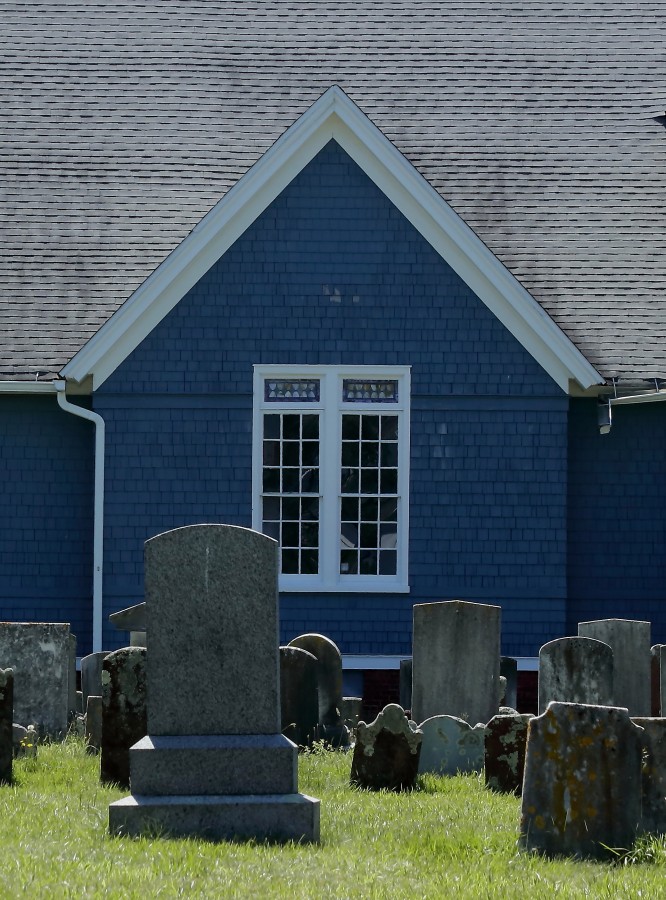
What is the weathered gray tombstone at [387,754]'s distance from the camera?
32.3ft

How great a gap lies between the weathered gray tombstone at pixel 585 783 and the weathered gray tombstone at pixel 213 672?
1.46 meters

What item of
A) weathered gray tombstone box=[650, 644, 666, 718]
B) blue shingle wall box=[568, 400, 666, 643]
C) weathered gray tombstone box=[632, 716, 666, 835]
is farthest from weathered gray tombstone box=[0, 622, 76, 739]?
blue shingle wall box=[568, 400, 666, 643]

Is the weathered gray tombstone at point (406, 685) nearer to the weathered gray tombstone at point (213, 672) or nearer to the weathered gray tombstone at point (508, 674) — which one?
the weathered gray tombstone at point (508, 674)

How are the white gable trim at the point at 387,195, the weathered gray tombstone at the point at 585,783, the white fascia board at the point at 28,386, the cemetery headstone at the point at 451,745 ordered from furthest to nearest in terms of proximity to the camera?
the white fascia board at the point at 28,386, the white gable trim at the point at 387,195, the cemetery headstone at the point at 451,745, the weathered gray tombstone at the point at 585,783

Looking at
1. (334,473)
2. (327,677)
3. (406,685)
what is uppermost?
(334,473)

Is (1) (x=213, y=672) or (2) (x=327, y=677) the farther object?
(2) (x=327, y=677)

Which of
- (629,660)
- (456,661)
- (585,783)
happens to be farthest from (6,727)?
(629,660)

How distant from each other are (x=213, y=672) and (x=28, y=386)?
8010mm

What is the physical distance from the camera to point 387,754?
9.92m

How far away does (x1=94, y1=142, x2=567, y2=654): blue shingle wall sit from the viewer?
1599cm

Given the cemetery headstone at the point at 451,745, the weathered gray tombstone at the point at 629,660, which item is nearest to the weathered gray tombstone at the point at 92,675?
the cemetery headstone at the point at 451,745

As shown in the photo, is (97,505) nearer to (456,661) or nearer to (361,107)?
(456,661)

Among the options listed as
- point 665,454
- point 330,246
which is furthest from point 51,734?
point 665,454

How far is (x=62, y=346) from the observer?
16.4 meters
